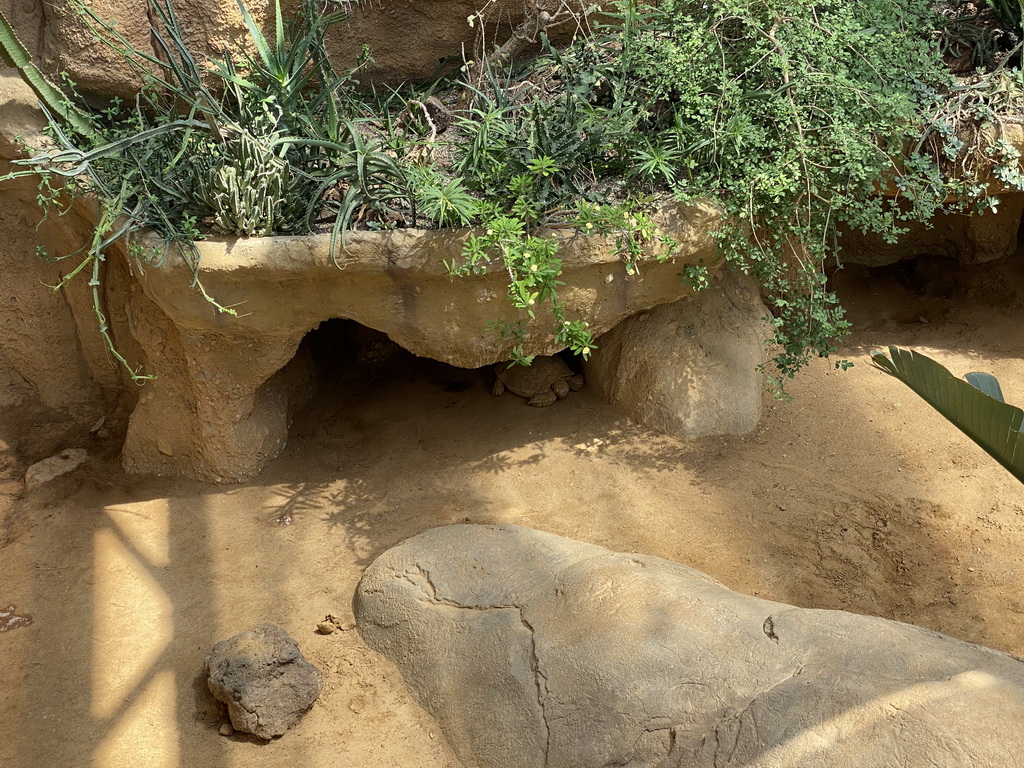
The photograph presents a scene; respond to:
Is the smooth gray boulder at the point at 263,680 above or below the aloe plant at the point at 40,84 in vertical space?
below

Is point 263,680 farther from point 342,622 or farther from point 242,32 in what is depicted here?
point 242,32

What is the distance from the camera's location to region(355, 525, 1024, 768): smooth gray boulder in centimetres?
211

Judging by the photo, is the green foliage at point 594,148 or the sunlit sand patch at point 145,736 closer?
the sunlit sand patch at point 145,736

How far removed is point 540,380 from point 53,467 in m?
2.52

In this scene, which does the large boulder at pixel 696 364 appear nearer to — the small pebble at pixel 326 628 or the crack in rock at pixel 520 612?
the crack in rock at pixel 520 612

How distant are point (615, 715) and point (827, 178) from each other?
92.5 inches

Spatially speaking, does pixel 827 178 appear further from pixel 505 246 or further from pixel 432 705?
pixel 432 705

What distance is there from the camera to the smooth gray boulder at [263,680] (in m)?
2.99

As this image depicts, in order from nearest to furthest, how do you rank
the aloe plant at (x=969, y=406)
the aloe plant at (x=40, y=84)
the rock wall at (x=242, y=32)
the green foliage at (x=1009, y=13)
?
the aloe plant at (x=969, y=406), the aloe plant at (x=40, y=84), the rock wall at (x=242, y=32), the green foliage at (x=1009, y=13)

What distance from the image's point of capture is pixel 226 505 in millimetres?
4242

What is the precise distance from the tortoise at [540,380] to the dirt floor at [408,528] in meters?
0.07

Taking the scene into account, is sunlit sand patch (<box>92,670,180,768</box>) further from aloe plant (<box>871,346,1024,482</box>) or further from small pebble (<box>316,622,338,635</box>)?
aloe plant (<box>871,346,1024,482</box>)

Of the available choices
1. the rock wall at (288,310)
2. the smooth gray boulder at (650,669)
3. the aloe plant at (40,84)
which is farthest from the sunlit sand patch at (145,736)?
the aloe plant at (40,84)

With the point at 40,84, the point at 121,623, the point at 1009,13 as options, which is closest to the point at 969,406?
the point at 1009,13
